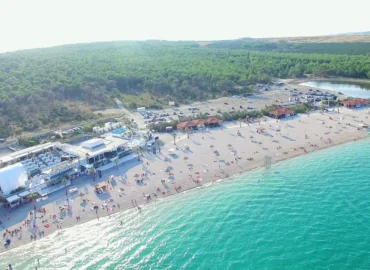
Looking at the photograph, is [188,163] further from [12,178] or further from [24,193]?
[12,178]

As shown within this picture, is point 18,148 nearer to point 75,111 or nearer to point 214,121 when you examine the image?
point 75,111

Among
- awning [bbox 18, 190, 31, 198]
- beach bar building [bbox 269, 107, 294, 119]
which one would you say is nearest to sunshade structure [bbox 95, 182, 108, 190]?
awning [bbox 18, 190, 31, 198]

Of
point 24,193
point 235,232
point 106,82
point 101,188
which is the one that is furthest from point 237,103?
point 24,193

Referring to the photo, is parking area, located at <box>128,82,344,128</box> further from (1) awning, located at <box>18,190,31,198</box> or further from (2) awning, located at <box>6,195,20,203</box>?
(2) awning, located at <box>6,195,20,203</box>

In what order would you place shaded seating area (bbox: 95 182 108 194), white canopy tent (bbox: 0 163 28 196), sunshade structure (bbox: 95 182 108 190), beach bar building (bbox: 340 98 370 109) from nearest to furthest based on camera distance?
white canopy tent (bbox: 0 163 28 196) → shaded seating area (bbox: 95 182 108 194) → sunshade structure (bbox: 95 182 108 190) → beach bar building (bbox: 340 98 370 109)

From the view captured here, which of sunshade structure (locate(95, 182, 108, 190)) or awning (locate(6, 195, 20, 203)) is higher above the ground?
awning (locate(6, 195, 20, 203))

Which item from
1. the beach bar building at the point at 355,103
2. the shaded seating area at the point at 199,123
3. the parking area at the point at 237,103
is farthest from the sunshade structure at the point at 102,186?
the beach bar building at the point at 355,103

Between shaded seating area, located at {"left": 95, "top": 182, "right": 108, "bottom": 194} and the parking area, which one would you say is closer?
shaded seating area, located at {"left": 95, "top": 182, "right": 108, "bottom": 194}

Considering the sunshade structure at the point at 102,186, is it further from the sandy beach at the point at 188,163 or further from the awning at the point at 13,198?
the awning at the point at 13,198
